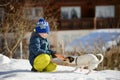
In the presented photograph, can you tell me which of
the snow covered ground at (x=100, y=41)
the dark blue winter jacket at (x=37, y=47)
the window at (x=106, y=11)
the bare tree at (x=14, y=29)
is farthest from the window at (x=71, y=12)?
the dark blue winter jacket at (x=37, y=47)

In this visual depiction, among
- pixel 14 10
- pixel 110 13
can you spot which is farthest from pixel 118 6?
pixel 14 10

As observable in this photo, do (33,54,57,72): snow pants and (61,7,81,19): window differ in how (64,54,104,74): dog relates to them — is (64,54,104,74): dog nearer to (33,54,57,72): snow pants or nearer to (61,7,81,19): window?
(33,54,57,72): snow pants

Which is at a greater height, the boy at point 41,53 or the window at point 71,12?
the boy at point 41,53

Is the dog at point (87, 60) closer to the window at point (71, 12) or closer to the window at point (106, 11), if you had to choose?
the window at point (71, 12)

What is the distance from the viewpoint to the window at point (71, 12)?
34406 millimetres

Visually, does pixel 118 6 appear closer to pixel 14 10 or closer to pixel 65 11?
pixel 65 11

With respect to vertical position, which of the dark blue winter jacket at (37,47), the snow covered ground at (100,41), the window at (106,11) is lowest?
the snow covered ground at (100,41)

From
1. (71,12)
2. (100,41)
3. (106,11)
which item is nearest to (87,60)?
(100,41)

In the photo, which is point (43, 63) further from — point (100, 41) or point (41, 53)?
point (100, 41)

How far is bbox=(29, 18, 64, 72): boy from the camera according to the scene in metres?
7.73

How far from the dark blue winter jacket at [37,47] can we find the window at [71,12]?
26362mm

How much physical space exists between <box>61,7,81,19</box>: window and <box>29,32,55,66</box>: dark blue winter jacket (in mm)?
26362

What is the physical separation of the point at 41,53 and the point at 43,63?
0.63 feet

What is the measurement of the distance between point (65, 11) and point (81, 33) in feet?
11.4
